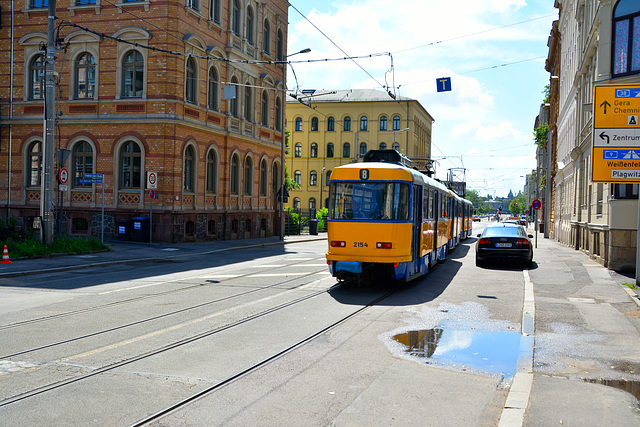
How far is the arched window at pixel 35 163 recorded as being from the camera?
2872 centimetres

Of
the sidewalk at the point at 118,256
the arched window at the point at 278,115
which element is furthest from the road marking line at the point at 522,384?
the arched window at the point at 278,115

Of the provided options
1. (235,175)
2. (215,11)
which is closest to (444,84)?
(215,11)

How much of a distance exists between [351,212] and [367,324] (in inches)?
173

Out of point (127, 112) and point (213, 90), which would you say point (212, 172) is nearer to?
point (213, 90)

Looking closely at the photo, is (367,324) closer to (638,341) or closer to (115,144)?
(638,341)

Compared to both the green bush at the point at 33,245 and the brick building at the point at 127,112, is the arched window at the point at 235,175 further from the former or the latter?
the green bush at the point at 33,245

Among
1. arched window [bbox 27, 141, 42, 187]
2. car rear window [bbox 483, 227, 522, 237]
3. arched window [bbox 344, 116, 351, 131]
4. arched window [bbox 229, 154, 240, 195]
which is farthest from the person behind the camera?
arched window [bbox 344, 116, 351, 131]

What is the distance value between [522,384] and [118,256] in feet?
53.6

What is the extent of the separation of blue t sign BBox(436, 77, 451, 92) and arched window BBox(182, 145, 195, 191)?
1156cm

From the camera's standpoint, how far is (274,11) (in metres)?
37.3

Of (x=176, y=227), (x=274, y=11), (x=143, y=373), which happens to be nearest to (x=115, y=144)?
(x=176, y=227)

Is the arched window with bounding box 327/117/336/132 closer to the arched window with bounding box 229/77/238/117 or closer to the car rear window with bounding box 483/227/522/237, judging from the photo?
the arched window with bounding box 229/77/238/117

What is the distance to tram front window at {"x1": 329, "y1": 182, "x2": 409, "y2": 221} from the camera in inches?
523

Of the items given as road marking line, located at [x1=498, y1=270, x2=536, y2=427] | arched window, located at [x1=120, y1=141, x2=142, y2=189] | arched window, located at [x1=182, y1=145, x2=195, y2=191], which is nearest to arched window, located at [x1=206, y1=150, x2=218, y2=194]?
arched window, located at [x1=182, y1=145, x2=195, y2=191]
